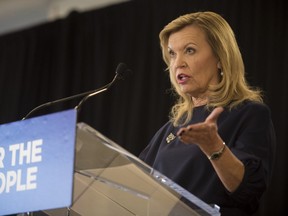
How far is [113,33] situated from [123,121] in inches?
30.3

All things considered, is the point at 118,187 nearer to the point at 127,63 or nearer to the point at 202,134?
the point at 202,134

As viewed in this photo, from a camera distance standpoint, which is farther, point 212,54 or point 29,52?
point 29,52

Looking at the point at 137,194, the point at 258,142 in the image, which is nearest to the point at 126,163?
the point at 137,194

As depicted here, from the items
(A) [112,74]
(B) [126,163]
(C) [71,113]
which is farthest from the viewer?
(A) [112,74]

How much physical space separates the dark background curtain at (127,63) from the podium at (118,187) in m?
2.11

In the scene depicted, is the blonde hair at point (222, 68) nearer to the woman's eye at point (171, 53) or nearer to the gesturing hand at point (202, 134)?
the woman's eye at point (171, 53)

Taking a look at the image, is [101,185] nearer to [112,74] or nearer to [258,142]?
[258,142]

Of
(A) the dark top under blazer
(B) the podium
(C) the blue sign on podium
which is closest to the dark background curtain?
(A) the dark top under blazer

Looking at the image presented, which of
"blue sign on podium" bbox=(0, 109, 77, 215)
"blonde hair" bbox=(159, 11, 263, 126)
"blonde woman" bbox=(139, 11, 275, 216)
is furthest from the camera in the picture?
"blonde hair" bbox=(159, 11, 263, 126)

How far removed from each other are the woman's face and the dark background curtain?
1590mm

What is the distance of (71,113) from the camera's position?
1459 millimetres

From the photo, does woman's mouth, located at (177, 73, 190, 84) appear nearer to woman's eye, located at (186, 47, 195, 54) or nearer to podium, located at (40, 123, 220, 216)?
woman's eye, located at (186, 47, 195, 54)

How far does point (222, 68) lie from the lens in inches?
88.0

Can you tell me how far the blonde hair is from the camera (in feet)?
7.06
